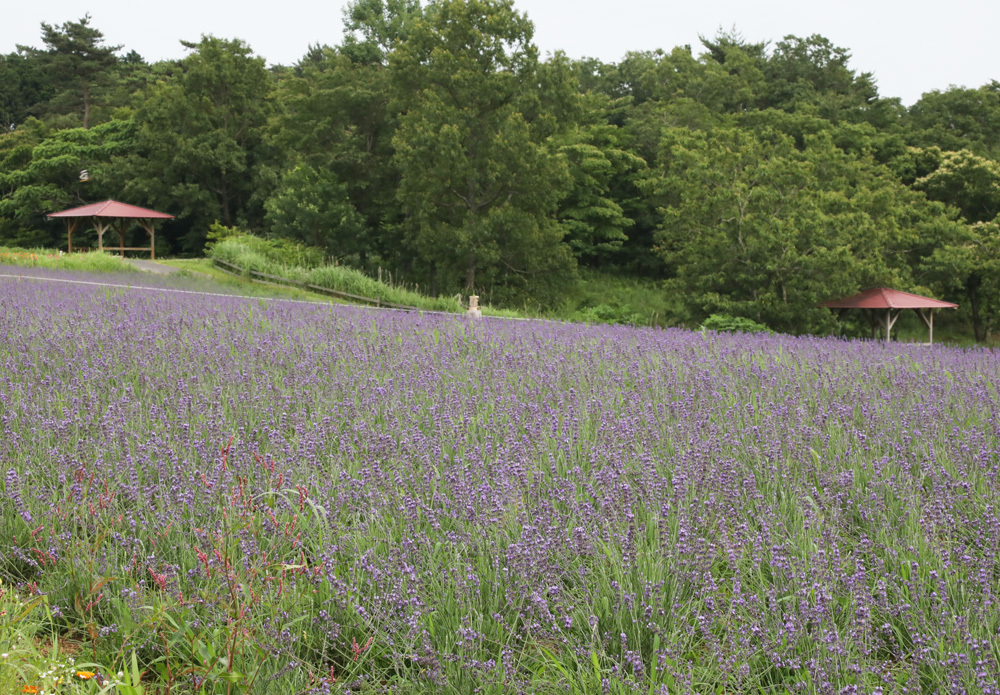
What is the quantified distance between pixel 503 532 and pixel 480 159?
23.7 meters

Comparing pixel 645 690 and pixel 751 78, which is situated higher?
pixel 751 78

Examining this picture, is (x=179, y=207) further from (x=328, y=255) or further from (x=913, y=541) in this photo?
(x=913, y=541)

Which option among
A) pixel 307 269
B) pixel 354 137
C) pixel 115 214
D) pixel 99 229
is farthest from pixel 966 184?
pixel 99 229

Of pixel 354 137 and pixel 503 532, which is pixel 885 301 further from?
pixel 354 137

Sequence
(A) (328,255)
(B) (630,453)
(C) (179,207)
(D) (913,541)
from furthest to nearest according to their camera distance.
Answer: (C) (179,207)
(A) (328,255)
(B) (630,453)
(D) (913,541)

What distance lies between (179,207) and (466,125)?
17930mm

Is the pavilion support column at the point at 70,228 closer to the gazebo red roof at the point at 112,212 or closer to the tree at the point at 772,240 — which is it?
the gazebo red roof at the point at 112,212

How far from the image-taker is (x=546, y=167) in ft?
83.9

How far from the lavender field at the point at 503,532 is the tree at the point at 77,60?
167ft

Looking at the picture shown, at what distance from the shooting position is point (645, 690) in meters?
1.85

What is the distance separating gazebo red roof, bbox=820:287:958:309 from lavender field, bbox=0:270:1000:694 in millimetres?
16043

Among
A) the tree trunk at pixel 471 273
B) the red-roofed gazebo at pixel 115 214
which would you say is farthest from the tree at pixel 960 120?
the red-roofed gazebo at pixel 115 214

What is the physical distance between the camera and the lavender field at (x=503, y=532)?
6.57 ft

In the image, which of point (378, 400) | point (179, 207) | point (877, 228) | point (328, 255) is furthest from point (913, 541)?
point (179, 207)
